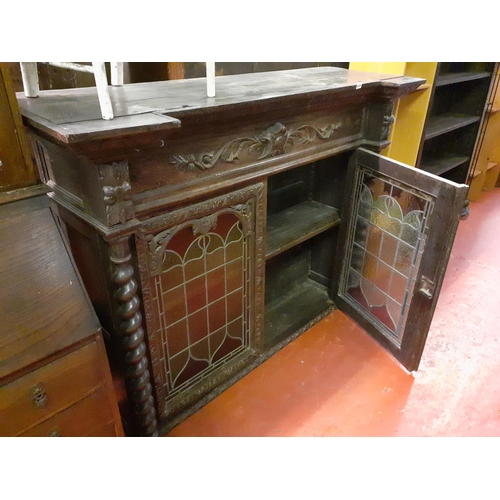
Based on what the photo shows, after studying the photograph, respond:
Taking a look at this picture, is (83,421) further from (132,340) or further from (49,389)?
(132,340)

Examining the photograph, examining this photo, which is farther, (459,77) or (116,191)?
(459,77)

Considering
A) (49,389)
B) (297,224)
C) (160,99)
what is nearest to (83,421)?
(49,389)

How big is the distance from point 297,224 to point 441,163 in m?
1.86

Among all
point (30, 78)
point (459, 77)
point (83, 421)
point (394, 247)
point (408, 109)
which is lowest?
point (83, 421)

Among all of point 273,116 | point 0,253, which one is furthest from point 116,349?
point 273,116

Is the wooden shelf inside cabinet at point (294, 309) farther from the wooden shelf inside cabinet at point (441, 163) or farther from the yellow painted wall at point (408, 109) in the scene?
the wooden shelf inside cabinet at point (441, 163)

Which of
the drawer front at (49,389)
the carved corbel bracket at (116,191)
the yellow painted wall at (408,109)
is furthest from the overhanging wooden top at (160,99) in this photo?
the drawer front at (49,389)

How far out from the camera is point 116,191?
1186 mm

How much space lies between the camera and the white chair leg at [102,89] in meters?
1.09

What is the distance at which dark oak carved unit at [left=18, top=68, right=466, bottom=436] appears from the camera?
Answer: 1263 mm

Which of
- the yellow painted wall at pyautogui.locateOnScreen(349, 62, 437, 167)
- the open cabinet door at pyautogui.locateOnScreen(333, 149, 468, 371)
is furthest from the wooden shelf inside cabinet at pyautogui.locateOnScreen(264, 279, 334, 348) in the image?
the yellow painted wall at pyautogui.locateOnScreen(349, 62, 437, 167)

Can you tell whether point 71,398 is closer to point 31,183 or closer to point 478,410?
point 31,183

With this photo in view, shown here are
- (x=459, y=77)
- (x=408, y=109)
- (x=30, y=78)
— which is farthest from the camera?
(x=459, y=77)

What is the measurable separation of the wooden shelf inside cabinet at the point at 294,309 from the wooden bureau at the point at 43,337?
1127mm
